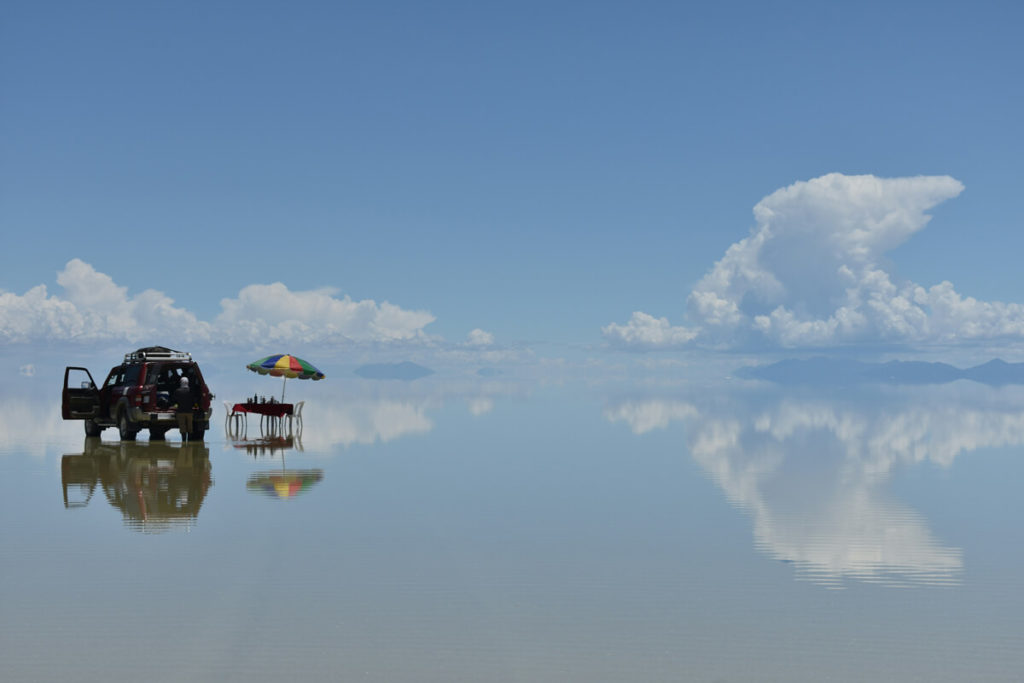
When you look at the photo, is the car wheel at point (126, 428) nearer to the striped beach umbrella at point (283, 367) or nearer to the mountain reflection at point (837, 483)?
the striped beach umbrella at point (283, 367)

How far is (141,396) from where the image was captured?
88.9 feet

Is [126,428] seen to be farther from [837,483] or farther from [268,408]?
[837,483]

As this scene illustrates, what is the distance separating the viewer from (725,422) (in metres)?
43.4

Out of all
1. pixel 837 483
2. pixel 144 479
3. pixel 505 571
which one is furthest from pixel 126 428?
pixel 505 571

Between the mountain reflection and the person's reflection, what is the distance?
8926mm

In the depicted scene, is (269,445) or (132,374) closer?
(269,445)

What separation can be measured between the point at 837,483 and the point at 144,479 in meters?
14.5

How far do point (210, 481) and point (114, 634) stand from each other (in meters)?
11.2

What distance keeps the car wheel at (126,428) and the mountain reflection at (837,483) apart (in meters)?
16.7

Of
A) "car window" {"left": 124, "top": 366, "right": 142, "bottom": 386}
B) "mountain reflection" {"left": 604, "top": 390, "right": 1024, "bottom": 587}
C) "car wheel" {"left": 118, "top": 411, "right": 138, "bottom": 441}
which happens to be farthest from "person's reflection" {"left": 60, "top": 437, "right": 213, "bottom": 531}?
"mountain reflection" {"left": 604, "top": 390, "right": 1024, "bottom": 587}

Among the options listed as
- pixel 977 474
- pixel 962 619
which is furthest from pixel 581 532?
pixel 977 474

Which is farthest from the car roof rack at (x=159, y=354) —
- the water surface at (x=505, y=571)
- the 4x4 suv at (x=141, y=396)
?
the water surface at (x=505, y=571)

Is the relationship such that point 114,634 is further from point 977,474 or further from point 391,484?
point 977,474

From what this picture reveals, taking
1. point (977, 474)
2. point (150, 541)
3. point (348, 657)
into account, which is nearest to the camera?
point (348, 657)
